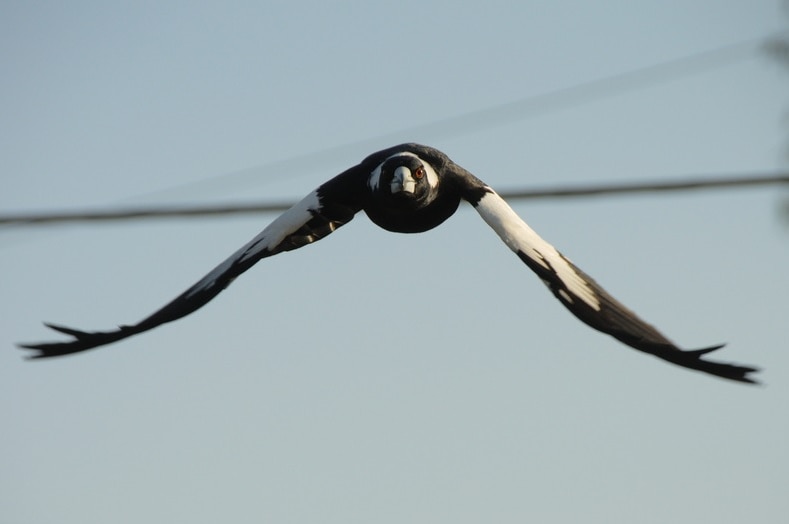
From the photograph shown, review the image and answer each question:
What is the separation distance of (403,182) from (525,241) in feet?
2.25

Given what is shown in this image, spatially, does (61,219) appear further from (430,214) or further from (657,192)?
(657,192)

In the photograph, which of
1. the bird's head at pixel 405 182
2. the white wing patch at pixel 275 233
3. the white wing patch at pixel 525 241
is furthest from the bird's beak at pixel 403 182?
the white wing patch at pixel 275 233

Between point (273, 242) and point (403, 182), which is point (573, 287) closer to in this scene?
point (403, 182)

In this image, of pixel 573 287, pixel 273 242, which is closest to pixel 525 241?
pixel 573 287

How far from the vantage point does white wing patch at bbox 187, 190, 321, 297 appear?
8.08 meters

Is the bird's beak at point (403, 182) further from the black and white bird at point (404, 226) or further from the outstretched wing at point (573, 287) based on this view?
the outstretched wing at point (573, 287)

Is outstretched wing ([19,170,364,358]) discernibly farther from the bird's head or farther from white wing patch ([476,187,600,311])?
white wing patch ([476,187,600,311])

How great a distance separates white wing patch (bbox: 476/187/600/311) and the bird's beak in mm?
420

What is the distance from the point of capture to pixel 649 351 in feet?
22.5

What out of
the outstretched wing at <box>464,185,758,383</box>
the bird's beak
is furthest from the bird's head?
the outstretched wing at <box>464,185,758,383</box>

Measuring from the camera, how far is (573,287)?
24.4ft

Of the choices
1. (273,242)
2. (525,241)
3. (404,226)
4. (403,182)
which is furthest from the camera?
(273,242)

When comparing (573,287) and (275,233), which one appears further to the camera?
(275,233)

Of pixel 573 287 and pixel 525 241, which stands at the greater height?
pixel 525 241
